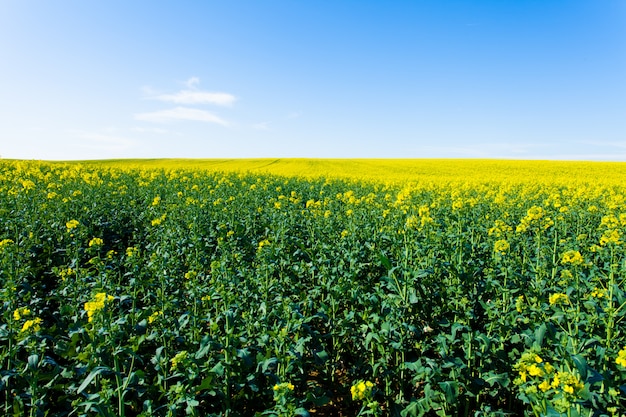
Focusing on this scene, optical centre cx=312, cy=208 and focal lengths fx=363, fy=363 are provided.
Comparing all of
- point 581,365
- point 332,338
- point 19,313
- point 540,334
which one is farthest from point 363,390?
point 19,313

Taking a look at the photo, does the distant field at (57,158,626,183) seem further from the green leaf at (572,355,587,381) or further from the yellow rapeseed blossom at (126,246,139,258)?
the green leaf at (572,355,587,381)

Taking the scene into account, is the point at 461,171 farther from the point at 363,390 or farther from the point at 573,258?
the point at 363,390

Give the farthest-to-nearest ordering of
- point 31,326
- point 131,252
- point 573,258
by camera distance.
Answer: point 131,252 < point 573,258 < point 31,326

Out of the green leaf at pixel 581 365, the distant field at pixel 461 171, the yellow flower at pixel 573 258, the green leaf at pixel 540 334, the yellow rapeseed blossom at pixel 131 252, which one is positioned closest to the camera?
the green leaf at pixel 581 365

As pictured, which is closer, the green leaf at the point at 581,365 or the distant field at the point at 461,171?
the green leaf at the point at 581,365

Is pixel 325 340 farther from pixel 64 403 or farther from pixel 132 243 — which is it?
pixel 132 243

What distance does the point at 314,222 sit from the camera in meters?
8.62

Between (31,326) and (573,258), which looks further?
(573,258)

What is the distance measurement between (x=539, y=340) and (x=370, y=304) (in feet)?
5.98

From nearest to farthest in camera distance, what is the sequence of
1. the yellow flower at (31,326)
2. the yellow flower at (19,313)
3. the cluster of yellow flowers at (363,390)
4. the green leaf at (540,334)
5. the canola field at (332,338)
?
the cluster of yellow flowers at (363,390)
the canola field at (332,338)
the yellow flower at (31,326)
the yellow flower at (19,313)
the green leaf at (540,334)

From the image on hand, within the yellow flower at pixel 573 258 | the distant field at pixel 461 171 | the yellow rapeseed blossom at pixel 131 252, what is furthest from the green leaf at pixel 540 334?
the distant field at pixel 461 171

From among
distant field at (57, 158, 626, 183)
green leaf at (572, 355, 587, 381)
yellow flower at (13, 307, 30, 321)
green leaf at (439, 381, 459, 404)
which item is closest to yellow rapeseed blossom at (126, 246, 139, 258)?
yellow flower at (13, 307, 30, 321)

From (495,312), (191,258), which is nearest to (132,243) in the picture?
(191,258)

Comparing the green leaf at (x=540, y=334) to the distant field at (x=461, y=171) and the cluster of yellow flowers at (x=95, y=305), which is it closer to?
the cluster of yellow flowers at (x=95, y=305)
